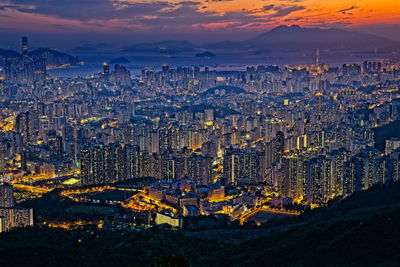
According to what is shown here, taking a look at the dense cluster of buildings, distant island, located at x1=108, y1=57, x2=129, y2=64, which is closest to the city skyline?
the dense cluster of buildings

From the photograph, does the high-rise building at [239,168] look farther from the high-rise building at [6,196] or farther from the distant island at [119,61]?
the distant island at [119,61]

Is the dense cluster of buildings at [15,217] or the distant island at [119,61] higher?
the distant island at [119,61]

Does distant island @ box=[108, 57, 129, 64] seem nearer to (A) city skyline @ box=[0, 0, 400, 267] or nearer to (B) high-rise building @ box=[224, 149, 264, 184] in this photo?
(A) city skyline @ box=[0, 0, 400, 267]

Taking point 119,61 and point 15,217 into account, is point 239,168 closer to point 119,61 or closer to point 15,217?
point 15,217

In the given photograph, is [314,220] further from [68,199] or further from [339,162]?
[68,199]

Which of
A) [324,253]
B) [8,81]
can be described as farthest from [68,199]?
[8,81]

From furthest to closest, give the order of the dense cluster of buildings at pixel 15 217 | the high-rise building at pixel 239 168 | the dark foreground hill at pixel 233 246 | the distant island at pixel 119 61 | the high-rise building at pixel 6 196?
the distant island at pixel 119 61, the high-rise building at pixel 239 168, the high-rise building at pixel 6 196, the dense cluster of buildings at pixel 15 217, the dark foreground hill at pixel 233 246

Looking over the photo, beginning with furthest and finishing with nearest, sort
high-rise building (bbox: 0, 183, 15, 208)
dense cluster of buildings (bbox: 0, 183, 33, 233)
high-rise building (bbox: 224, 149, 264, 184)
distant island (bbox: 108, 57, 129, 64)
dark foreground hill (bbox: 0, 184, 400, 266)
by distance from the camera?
distant island (bbox: 108, 57, 129, 64), high-rise building (bbox: 224, 149, 264, 184), high-rise building (bbox: 0, 183, 15, 208), dense cluster of buildings (bbox: 0, 183, 33, 233), dark foreground hill (bbox: 0, 184, 400, 266)

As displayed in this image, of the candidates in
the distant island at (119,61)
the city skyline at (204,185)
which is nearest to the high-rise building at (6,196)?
the city skyline at (204,185)

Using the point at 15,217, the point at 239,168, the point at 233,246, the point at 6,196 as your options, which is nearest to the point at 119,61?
the point at 239,168
